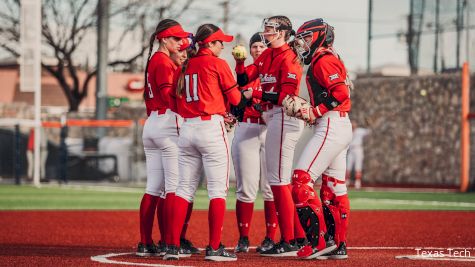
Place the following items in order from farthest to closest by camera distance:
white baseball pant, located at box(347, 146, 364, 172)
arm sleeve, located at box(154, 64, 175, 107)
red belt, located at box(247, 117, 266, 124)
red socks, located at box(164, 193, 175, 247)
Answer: white baseball pant, located at box(347, 146, 364, 172) < red belt, located at box(247, 117, 266, 124) < arm sleeve, located at box(154, 64, 175, 107) < red socks, located at box(164, 193, 175, 247)

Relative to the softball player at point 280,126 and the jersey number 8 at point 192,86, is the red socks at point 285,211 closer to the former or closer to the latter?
the softball player at point 280,126

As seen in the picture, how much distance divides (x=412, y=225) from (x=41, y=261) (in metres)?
6.70

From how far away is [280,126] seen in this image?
9.97 metres

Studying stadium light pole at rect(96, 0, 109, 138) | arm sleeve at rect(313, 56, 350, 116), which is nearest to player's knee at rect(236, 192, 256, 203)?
arm sleeve at rect(313, 56, 350, 116)

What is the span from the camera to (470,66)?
28172mm

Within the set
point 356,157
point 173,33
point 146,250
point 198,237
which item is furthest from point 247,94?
point 356,157

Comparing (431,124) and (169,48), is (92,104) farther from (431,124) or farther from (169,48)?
(169,48)

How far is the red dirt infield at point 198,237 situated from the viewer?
9.36 m

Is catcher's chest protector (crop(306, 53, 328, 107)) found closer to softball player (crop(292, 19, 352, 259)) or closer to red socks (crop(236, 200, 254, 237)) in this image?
softball player (crop(292, 19, 352, 259))

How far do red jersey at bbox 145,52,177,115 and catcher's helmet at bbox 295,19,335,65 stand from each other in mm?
1249

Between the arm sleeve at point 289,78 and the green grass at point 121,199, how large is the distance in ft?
30.4

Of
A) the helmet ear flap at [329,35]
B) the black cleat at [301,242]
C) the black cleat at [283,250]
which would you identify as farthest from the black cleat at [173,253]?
the helmet ear flap at [329,35]

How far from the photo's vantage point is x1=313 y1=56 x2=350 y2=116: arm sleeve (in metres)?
9.42

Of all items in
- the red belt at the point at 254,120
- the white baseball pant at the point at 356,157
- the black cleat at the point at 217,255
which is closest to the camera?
the black cleat at the point at 217,255
